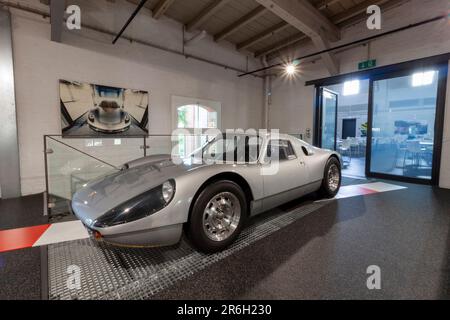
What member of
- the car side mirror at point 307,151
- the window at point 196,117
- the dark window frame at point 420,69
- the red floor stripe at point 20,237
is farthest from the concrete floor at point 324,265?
the window at point 196,117

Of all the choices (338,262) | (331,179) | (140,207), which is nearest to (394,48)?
(331,179)

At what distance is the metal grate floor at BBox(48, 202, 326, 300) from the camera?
138 cm

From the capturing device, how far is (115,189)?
1.71m

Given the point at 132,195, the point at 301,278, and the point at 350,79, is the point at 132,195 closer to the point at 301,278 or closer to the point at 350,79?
the point at 301,278

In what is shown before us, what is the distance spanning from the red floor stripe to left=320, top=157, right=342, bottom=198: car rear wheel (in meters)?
3.57

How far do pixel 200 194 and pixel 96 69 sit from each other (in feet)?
13.2

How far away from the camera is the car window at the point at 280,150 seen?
2.40 meters

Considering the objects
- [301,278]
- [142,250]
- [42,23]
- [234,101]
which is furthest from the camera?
[234,101]

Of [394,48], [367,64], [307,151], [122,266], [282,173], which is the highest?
[394,48]

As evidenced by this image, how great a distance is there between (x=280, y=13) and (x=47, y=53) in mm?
4182

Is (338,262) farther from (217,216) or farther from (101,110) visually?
(101,110)

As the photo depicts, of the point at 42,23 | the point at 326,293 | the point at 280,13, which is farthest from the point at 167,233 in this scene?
the point at 42,23
